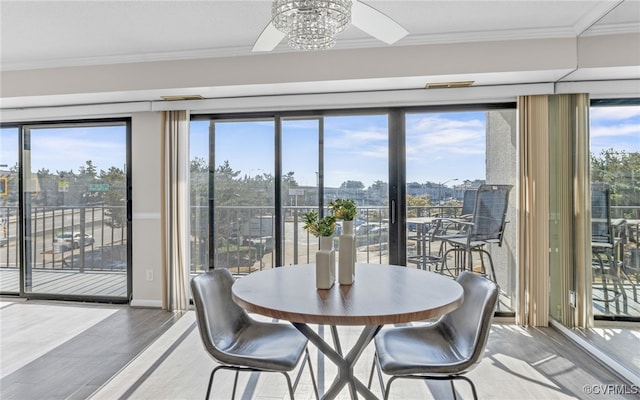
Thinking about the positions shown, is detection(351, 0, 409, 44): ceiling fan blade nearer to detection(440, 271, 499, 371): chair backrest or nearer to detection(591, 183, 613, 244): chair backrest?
detection(440, 271, 499, 371): chair backrest

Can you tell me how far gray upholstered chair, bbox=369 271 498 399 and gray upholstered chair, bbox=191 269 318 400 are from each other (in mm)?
462

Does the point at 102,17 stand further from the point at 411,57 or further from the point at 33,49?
the point at 411,57

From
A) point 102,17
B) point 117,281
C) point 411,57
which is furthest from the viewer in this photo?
point 117,281

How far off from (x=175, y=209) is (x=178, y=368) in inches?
70.6

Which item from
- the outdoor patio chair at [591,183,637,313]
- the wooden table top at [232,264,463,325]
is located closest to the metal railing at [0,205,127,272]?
the wooden table top at [232,264,463,325]

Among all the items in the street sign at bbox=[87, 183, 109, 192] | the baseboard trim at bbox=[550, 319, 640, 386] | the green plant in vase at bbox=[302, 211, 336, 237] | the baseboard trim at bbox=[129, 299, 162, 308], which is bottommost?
the baseboard trim at bbox=[550, 319, 640, 386]

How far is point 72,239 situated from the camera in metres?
4.50

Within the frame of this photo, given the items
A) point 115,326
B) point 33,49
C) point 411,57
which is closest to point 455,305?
point 411,57

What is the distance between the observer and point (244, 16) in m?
2.69

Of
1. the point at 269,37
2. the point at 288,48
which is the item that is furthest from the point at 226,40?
the point at 269,37

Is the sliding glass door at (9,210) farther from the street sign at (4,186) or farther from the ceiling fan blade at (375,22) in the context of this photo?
the ceiling fan blade at (375,22)

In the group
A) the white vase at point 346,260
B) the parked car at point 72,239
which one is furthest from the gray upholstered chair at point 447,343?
the parked car at point 72,239

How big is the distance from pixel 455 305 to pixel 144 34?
3079 mm

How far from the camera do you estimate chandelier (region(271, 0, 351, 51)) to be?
63.0 inches
